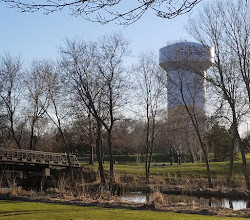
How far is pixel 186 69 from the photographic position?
2456 cm

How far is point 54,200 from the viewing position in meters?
15.1

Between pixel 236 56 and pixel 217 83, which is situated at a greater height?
pixel 236 56

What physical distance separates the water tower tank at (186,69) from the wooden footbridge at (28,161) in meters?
12.6

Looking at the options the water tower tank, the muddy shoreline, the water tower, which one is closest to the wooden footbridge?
the water tower

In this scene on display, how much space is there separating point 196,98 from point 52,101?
12421 mm

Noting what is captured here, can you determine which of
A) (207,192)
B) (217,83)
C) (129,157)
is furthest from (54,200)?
(129,157)

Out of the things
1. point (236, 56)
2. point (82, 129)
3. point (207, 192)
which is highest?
point (236, 56)

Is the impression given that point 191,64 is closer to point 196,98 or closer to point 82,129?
point 196,98

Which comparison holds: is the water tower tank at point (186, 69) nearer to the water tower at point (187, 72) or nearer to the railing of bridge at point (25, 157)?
the water tower at point (187, 72)

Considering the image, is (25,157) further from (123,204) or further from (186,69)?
(123,204)

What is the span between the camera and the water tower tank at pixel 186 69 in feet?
77.7

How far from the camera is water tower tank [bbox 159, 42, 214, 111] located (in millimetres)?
23688

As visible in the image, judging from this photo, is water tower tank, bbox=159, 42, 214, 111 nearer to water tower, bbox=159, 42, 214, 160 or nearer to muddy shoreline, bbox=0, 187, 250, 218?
water tower, bbox=159, 42, 214, 160

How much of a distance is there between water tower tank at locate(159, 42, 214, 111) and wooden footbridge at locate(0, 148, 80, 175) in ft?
41.2
